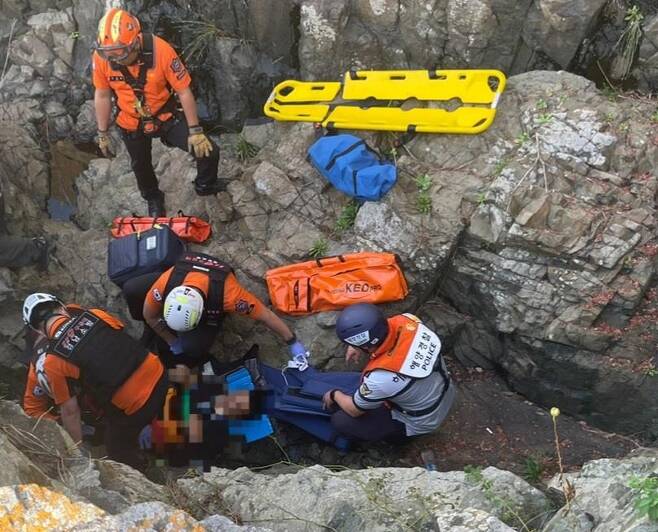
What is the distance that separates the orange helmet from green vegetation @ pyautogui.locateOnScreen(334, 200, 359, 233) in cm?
256

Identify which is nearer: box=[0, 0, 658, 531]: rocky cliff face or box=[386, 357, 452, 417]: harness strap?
box=[386, 357, 452, 417]: harness strap

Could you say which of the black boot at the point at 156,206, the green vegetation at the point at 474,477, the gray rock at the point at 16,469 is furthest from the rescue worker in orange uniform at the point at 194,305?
the green vegetation at the point at 474,477

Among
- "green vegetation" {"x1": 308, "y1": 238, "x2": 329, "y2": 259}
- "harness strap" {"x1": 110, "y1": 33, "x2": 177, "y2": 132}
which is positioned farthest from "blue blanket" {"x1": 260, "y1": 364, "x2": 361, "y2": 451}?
"harness strap" {"x1": 110, "y1": 33, "x2": 177, "y2": 132}

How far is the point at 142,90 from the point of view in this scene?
228 inches

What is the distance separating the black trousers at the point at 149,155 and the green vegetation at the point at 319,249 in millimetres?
1298

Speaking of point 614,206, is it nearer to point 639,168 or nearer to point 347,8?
point 639,168

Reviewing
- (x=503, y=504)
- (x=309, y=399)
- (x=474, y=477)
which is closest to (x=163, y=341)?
(x=309, y=399)

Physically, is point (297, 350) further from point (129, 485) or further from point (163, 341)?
point (129, 485)

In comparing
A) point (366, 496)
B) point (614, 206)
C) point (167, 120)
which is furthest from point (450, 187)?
point (366, 496)

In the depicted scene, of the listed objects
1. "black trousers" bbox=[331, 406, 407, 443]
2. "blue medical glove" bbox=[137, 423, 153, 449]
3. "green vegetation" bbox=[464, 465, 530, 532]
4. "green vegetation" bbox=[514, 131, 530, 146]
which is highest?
"green vegetation" bbox=[514, 131, 530, 146]

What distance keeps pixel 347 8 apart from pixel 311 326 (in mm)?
3474

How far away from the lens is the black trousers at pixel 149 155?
612cm

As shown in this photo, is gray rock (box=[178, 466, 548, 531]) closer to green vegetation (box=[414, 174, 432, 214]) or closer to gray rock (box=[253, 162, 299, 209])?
green vegetation (box=[414, 174, 432, 214])

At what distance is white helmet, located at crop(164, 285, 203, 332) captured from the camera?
16.6 ft
